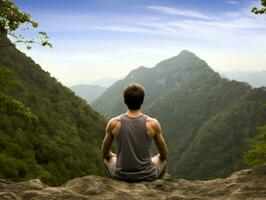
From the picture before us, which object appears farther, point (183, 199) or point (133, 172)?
point (133, 172)

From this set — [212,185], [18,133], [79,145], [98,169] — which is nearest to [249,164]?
[212,185]

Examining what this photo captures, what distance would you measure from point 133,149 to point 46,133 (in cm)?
8965

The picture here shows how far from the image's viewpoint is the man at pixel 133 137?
7332 mm

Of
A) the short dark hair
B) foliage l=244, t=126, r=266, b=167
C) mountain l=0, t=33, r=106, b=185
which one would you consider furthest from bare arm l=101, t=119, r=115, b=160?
mountain l=0, t=33, r=106, b=185

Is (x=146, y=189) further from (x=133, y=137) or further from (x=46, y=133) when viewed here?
(x=46, y=133)

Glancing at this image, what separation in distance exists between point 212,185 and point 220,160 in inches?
7566

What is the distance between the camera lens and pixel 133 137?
7355mm

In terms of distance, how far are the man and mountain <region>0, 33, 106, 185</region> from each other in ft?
134

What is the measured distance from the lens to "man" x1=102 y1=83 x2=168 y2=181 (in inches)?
289

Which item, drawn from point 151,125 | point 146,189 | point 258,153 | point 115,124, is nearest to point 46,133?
point 258,153

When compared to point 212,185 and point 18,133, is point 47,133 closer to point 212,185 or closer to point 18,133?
point 18,133

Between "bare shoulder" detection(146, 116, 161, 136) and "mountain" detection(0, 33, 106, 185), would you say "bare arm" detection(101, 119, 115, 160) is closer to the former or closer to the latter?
"bare shoulder" detection(146, 116, 161, 136)

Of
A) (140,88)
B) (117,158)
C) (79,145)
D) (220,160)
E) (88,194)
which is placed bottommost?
(220,160)

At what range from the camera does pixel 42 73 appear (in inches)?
5123
